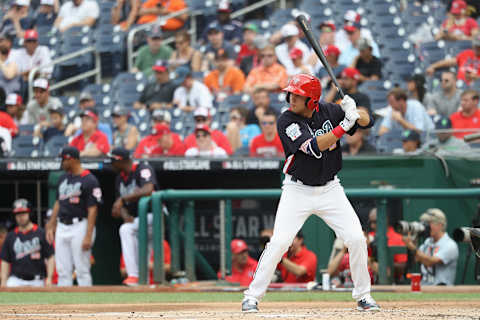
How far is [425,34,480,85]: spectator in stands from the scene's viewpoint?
11.9 m

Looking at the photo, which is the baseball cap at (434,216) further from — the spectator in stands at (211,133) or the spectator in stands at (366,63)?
the spectator in stands at (366,63)

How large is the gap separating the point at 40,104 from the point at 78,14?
120 inches

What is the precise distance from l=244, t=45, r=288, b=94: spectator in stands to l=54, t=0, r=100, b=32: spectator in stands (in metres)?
4.11

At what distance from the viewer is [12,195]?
11.1 metres

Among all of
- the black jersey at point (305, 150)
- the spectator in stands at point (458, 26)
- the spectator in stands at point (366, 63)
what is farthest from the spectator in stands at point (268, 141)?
the spectator in stands at point (458, 26)

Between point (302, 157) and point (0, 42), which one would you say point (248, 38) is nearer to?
point (0, 42)

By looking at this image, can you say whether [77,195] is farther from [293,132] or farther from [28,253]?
[293,132]

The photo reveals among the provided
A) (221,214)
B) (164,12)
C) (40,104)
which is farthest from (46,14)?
(221,214)

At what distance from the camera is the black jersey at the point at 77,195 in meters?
9.84

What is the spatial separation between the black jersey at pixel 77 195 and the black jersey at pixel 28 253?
47 cm

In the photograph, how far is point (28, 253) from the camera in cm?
1014

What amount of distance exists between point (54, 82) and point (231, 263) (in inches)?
259

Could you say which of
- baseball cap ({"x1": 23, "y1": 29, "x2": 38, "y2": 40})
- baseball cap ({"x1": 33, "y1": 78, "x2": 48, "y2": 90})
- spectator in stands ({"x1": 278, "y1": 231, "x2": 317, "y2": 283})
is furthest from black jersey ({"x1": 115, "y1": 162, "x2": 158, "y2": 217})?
baseball cap ({"x1": 23, "y1": 29, "x2": 38, "y2": 40})

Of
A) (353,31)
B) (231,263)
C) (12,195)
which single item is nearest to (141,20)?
(353,31)
